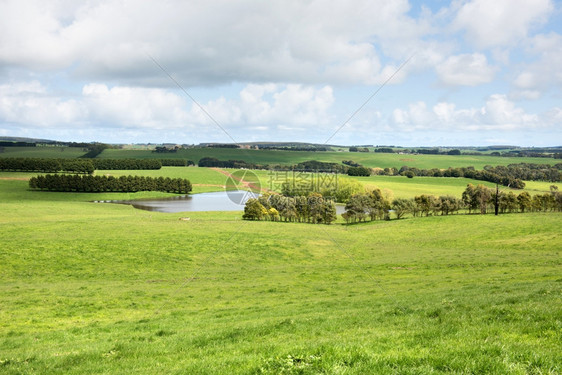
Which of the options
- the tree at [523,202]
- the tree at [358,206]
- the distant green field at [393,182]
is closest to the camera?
the tree at [358,206]

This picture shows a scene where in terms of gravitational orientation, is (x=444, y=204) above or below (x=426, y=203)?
below

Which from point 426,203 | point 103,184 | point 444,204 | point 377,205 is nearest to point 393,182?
point 444,204

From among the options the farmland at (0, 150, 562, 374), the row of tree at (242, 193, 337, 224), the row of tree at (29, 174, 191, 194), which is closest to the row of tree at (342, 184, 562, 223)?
the row of tree at (242, 193, 337, 224)

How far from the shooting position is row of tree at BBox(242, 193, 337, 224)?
86875mm

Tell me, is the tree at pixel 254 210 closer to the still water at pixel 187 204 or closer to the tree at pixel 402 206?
the still water at pixel 187 204

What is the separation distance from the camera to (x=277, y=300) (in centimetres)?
2366

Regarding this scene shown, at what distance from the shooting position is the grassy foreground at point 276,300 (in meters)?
9.21

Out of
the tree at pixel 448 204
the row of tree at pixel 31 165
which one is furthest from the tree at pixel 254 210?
the row of tree at pixel 31 165

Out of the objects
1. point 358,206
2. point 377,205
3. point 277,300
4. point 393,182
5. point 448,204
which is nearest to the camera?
point 277,300

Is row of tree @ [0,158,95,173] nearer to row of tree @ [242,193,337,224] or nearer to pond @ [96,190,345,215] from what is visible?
pond @ [96,190,345,215]

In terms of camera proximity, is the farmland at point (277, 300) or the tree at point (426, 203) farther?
the tree at point (426, 203)

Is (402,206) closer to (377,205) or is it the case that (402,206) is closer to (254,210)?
(377,205)

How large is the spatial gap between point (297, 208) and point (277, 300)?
64.9m

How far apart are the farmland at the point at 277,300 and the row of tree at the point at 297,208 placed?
22.7 metres
